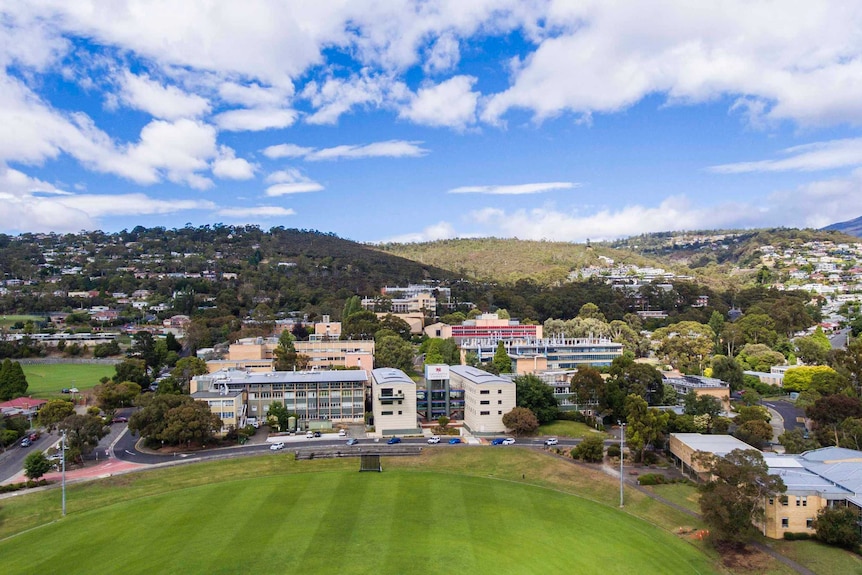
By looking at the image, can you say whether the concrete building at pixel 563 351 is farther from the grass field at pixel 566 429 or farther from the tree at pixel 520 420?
the tree at pixel 520 420

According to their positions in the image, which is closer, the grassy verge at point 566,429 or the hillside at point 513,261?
the grassy verge at point 566,429

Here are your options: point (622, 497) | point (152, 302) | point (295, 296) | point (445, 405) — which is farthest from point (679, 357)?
point (152, 302)

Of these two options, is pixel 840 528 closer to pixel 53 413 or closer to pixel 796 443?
pixel 796 443

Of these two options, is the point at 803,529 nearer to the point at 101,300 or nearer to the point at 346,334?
the point at 346,334

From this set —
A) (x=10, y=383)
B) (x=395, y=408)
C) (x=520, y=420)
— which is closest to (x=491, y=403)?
(x=520, y=420)

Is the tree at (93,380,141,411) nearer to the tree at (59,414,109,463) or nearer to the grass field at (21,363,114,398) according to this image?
the grass field at (21,363,114,398)

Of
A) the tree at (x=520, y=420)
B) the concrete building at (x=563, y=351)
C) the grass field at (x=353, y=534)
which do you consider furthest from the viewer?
the concrete building at (x=563, y=351)

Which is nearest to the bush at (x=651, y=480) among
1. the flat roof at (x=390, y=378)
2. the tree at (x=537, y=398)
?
the tree at (x=537, y=398)
